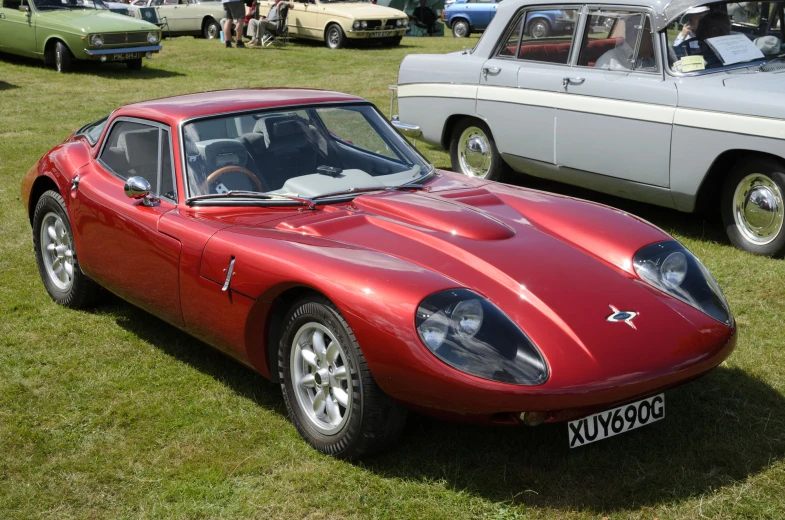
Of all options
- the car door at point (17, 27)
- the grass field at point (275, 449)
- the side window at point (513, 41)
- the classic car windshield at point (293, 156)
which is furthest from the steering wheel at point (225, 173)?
the car door at point (17, 27)

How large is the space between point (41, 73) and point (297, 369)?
1366 centimetres

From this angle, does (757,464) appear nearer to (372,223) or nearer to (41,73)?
(372,223)

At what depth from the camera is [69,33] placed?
49.3ft

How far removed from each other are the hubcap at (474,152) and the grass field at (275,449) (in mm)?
3085

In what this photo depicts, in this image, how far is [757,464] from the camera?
355cm

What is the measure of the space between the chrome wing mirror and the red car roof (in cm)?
35

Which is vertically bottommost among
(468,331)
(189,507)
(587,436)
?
(189,507)

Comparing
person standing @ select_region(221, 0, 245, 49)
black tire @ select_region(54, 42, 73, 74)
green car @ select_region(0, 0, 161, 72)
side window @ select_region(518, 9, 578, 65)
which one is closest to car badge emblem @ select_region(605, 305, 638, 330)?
side window @ select_region(518, 9, 578, 65)

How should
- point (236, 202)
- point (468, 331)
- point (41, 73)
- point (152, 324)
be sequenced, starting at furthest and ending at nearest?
point (41, 73)
point (152, 324)
point (236, 202)
point (468, 331)

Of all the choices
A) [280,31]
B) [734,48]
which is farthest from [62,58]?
[734,48]

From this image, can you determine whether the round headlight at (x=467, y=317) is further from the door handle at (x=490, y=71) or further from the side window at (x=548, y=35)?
the door handle at (x=490, y=71)

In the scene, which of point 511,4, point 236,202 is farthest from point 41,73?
point 236,202

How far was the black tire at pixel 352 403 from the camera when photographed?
11.1ft

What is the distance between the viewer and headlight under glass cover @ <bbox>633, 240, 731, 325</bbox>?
148 inches
